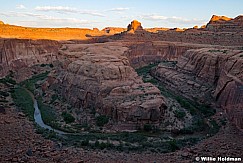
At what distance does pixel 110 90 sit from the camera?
1011 inches

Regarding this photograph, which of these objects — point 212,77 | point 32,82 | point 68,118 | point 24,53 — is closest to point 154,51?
point 24,53

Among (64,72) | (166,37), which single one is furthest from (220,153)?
(166,37)

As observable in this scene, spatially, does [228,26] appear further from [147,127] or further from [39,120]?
[39,120]

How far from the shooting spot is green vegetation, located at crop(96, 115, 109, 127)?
23694mm

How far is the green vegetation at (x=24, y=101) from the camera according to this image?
2733cm

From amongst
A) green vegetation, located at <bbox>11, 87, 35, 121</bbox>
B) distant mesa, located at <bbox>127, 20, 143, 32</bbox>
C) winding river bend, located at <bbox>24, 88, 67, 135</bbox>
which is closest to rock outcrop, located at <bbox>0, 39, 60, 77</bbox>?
green vegetation, located at <bbox>11, 87, 35, 121</bbox>

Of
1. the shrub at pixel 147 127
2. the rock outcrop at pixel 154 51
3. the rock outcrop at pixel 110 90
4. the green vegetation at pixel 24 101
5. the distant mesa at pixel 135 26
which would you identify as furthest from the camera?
the distant mesa at pixel 135 26

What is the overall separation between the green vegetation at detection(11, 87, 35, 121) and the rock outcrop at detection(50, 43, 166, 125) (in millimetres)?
3733

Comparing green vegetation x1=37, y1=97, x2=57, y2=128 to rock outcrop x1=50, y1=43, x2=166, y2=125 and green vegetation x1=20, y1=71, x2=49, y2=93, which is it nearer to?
rock outcrop x1=50, y1=43, x2=166, y2=125

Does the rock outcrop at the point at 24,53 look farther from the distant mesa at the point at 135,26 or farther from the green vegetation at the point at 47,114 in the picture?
the distant mesa at the point at 135,26

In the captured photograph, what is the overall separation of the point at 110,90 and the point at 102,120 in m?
3.12

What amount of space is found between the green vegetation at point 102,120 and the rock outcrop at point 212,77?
33.3 ft

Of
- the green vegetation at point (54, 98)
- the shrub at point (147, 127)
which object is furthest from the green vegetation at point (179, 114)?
the green vegetation at point (54, 98)

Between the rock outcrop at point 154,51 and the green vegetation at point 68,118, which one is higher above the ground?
the rock outcrop at point 154,51
